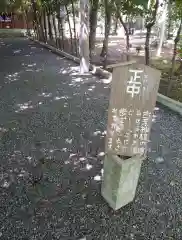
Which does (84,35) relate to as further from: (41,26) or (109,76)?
(41,26)

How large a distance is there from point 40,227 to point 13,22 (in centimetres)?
2223

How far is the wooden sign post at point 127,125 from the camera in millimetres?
2660

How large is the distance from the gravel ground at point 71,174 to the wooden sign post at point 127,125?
357 millimetres

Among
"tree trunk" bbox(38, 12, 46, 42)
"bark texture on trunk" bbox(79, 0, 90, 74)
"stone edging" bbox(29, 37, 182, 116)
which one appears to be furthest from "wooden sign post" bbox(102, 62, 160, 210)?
"tree trunk" bbox(38, 12, 46, 42)

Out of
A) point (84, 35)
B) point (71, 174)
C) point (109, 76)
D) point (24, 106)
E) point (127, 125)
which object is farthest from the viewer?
point (84, 35)

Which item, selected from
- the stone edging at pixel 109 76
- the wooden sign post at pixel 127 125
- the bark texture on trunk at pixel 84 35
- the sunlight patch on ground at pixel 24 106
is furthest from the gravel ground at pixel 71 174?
the bark texture on trunk at pixel 84 35

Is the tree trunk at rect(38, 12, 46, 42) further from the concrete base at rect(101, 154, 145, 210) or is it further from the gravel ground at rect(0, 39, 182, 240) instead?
the concrete base at rect(101, 154, 145, 210)

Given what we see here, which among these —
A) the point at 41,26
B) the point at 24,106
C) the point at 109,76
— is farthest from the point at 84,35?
the point at 41,26

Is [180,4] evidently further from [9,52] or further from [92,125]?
[9,52]

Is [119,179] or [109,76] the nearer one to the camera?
[119,179]

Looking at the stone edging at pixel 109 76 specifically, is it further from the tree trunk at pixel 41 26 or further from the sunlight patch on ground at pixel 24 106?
the sunlight patch on ground at pixel 24 106

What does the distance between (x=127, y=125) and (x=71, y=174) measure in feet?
4.82

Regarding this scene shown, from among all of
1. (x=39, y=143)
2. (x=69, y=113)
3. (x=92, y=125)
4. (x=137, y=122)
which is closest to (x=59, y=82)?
(x=69, y=113)

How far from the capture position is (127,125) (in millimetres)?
2879
